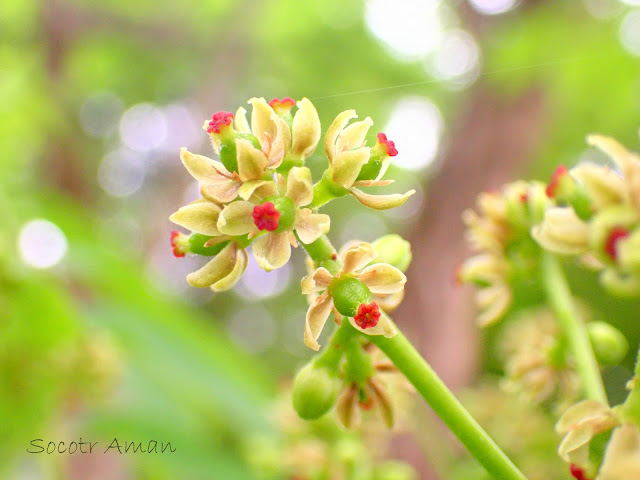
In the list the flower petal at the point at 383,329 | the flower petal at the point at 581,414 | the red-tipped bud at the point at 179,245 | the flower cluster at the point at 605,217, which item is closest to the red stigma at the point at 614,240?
the flower cluster at the point at 605,217

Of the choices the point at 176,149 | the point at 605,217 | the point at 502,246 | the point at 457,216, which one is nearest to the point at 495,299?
the point at 502,246

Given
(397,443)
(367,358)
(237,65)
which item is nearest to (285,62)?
(237,65)

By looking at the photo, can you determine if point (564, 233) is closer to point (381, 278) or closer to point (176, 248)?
point (381, 278)

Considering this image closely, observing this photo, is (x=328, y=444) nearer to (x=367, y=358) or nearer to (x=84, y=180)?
(x=367, y=358)

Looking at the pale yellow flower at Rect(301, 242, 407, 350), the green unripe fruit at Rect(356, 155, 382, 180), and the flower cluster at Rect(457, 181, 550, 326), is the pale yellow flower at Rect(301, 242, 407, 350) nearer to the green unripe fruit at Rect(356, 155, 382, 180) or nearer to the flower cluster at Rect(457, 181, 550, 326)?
the green unripe fruit at Rect(356, 155, 382, 180)

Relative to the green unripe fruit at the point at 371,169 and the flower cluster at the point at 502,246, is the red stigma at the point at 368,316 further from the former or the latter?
the flower cluster at the point at 502,246

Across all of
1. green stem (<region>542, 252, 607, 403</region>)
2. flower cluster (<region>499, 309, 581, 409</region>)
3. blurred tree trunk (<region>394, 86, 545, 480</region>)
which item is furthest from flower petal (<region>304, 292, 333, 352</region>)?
blurred tree trunk (<region>394, 86, 545, 480</region>)
